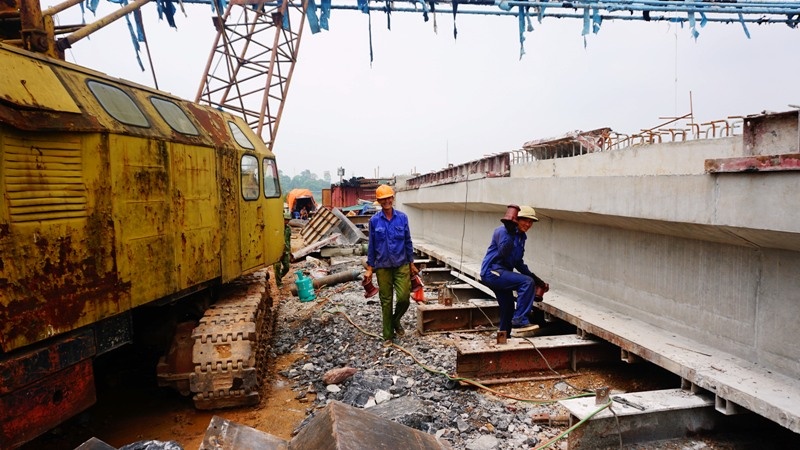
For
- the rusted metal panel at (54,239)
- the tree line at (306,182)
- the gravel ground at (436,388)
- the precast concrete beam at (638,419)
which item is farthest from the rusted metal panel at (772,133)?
the tree line at (306,182)

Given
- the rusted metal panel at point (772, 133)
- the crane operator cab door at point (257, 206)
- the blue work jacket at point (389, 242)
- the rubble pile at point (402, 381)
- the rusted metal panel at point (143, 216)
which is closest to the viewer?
the rusted metal panel at point (772, 133)

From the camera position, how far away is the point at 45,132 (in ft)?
9.65

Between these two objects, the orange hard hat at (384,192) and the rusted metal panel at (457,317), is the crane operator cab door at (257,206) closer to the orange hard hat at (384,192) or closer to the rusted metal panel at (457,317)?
the orange hard hat at (384,192)

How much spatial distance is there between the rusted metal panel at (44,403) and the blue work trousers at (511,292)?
3.90 m

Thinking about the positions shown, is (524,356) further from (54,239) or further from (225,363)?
(54,239)

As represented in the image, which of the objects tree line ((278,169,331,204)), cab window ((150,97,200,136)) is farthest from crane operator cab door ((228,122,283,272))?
tree line ((278,169,331,204))

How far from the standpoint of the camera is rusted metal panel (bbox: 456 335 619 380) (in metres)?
4.49

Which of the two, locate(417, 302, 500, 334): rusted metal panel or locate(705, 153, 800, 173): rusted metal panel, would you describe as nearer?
locate(705, 153, 800, 173): rusted metal panel

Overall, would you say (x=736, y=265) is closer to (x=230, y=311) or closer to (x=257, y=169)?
(x=230, y=311)

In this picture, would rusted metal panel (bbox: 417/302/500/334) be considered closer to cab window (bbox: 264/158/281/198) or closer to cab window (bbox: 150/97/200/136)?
cab window (bbox: 264/158/281/198)

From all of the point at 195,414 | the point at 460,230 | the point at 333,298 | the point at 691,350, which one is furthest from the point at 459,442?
the point at 460,230

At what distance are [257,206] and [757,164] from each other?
195 inches

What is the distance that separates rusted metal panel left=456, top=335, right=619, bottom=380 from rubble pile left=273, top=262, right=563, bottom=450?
10.8 inches

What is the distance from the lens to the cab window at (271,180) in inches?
238
